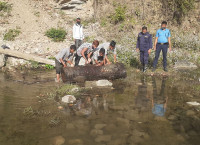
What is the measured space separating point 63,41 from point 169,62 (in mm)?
6463

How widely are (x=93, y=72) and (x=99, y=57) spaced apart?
88 centimetres

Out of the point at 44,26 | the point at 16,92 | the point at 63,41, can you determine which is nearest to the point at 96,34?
the point at 63,41

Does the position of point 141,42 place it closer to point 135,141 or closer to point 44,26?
point 135,141

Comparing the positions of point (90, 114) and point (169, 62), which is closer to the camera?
point (90, 114)

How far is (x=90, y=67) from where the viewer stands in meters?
6.93

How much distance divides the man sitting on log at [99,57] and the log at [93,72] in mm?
373

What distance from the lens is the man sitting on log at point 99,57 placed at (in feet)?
23.1

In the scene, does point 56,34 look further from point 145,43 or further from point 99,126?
point 99,126

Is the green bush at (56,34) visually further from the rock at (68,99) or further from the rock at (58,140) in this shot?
the rock at (58,140)

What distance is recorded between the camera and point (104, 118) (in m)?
4.07

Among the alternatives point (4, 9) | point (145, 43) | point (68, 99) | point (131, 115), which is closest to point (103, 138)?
point (131, 115)

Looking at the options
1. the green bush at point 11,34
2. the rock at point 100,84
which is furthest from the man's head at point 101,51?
the green bush at point 11,34

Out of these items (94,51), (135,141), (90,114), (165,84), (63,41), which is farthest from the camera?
(63,41)

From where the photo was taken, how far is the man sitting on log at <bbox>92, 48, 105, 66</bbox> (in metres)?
7.04
